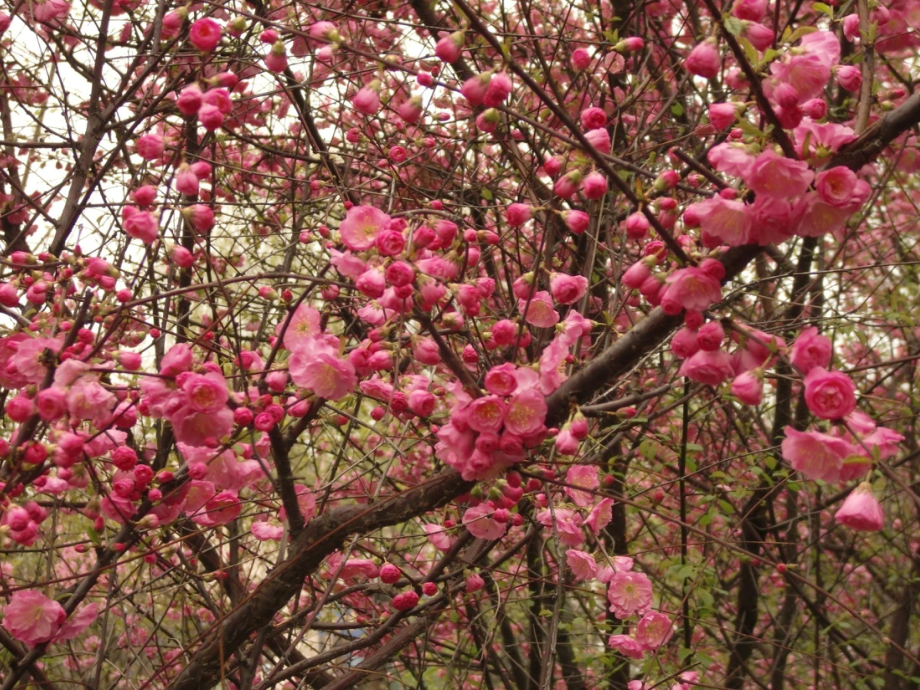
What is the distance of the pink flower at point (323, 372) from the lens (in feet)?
5.27

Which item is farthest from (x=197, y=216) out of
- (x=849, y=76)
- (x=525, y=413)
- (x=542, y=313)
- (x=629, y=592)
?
(x=629, y=592)

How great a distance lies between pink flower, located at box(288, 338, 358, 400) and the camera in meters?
1.61

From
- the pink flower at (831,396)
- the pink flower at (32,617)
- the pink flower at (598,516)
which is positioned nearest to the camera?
the pink flower at (831,396)

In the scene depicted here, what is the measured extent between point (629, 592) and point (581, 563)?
0.16 metres

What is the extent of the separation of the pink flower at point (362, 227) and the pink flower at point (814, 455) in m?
0.82

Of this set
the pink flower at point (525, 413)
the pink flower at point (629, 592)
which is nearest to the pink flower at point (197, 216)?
the pink flower at point (525, 413)

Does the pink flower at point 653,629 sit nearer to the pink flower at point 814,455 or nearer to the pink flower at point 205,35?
the pink flower at point 814,455

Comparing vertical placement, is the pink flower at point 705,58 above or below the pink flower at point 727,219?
above

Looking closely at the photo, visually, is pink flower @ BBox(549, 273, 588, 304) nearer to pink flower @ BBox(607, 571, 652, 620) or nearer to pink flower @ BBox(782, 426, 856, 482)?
pink flower @ BBox(782, 426, 856, 482)

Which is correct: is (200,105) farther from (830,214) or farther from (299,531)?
(830,214)

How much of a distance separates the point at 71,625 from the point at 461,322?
4.08 feet

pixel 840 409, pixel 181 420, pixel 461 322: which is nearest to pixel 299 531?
pixel 181 420

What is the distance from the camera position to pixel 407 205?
10.1ft

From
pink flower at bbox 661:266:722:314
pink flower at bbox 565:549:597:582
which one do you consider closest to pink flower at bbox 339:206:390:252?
pink flower at bbox 661:266:722:314
